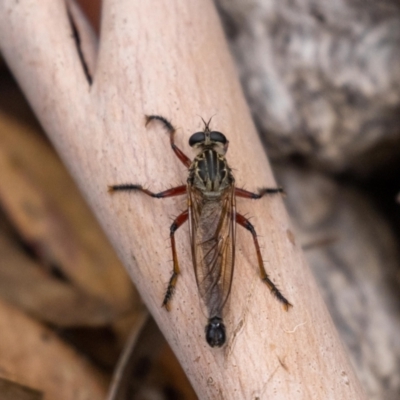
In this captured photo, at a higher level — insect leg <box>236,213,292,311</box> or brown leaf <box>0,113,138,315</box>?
brown leaf <box>0,113,138,315</box>

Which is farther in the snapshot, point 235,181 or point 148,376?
point 148,376

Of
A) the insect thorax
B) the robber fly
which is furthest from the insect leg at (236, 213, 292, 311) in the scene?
the insect thorax

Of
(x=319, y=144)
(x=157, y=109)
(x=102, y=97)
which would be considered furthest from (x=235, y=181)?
(x=319, y=144)

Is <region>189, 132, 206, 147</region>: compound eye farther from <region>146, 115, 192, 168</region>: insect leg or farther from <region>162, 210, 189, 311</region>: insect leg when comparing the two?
<region>162, 210, 189, 311</region>: insect leg

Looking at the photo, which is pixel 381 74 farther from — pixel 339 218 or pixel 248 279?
pixel 248 279

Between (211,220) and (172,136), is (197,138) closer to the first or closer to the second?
(172,136)

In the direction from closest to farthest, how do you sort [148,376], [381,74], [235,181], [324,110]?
[235,181] < [148,376] < [381,74] < [324,110]

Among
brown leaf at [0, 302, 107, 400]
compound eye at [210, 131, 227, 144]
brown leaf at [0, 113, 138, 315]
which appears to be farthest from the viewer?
brown leaf at [0, 113, 138, 315]

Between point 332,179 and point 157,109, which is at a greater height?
point 332,179

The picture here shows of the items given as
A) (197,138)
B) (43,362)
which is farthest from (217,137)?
(43,362)
